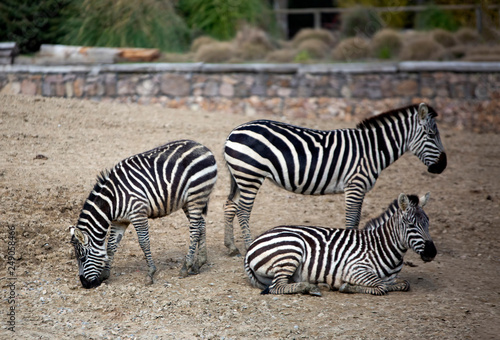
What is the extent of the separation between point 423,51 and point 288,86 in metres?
4.57

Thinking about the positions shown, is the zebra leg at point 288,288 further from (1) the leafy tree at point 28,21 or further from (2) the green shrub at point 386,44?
(1) the leafy tree at point 28,21

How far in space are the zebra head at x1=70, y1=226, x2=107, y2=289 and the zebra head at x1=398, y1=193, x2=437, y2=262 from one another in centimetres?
326

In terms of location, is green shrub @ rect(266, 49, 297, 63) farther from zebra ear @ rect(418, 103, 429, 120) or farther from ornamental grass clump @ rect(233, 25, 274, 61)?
zebra ear @ rect(418, 103, 429, 120)

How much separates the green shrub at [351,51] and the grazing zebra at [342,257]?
10.6 meters

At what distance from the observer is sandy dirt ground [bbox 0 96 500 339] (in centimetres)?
518

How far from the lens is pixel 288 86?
13.1 m

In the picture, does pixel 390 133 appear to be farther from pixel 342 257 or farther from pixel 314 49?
pixel 314 49

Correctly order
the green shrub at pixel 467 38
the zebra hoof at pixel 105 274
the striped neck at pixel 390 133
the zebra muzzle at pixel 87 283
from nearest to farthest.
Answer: the zebra muzzle at pixel 87 283 < the zebra hoof at pixel 105 274 < the striped neck at pixel 390 133 < the green shrub at pixel 467 38

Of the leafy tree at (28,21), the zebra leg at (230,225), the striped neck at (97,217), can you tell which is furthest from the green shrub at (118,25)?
the striped neck at (97,217)

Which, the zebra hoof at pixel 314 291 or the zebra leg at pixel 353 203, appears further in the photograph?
the zebra leg at pixel 353 203

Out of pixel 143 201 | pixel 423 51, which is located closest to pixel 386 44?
pixel 423 51

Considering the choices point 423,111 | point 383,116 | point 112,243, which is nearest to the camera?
point 112,243

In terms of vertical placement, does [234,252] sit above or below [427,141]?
below

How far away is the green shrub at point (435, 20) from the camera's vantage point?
21.9m
